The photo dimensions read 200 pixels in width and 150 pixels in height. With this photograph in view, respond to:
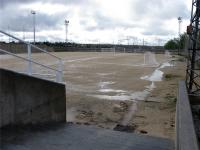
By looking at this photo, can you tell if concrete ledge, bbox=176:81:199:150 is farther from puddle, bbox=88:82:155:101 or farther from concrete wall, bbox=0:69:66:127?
puddle, bbox=88:82:155:101

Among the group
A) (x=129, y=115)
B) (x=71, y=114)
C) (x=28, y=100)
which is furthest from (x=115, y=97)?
(x=28, y=100)

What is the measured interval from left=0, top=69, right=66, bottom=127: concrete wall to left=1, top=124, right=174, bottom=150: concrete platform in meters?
0.24

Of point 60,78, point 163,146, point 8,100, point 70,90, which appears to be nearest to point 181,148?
point 163,146

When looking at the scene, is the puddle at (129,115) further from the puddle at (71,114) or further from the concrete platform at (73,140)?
the concrete platform at (73,140)

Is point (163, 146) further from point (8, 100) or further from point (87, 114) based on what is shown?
point (87, 114)

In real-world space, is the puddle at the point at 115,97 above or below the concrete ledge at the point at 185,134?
below

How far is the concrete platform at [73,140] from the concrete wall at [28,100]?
24 centimetres

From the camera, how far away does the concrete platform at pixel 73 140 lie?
586 centimetres

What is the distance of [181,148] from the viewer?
14.4 ft

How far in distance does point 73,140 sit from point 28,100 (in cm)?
124

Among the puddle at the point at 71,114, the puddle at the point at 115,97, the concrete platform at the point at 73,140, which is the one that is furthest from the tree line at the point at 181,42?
the concrete platform at the point at 73,140

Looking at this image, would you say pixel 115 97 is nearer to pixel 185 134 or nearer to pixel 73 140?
pixel 73 140

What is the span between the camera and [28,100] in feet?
22.3

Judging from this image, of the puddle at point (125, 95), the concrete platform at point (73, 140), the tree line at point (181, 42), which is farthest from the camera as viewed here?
the tree line at point (181, 42)
